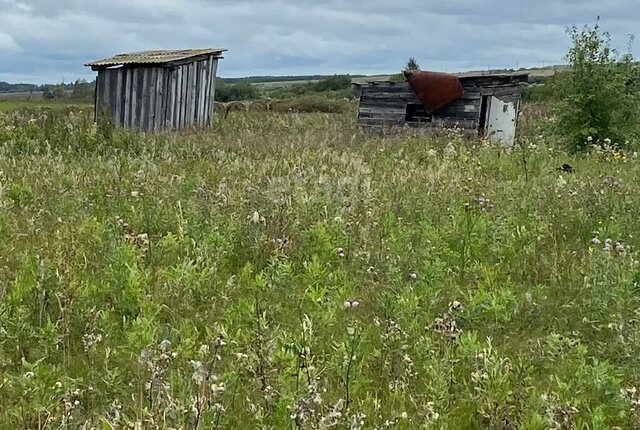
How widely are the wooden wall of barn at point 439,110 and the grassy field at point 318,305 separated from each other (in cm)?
1160

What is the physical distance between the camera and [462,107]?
19.4 m

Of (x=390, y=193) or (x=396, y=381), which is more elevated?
(x=390, y=193)

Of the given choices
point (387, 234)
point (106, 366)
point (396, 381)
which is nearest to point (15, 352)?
point (106, 366)

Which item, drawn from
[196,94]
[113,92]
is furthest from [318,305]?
[196,94]

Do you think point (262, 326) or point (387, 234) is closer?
point (262, 326)

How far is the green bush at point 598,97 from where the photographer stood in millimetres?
14562

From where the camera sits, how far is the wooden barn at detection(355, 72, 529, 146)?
1920cm

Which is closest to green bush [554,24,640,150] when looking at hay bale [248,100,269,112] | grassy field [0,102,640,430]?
grassy field [0,102,640,430]

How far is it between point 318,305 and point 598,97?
12672 millimetres

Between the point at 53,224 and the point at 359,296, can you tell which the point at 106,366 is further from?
the point at 53,224

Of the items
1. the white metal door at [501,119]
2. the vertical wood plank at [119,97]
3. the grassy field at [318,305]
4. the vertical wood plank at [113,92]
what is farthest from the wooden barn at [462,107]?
the grassy field at [318,305]

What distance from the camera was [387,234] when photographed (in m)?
5.64

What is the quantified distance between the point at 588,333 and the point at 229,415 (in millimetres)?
2178

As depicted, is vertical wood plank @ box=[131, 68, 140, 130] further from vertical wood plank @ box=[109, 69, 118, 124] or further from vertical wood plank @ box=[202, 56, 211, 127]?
vertical wood plank @ box=[202, 56, 211, 127]
